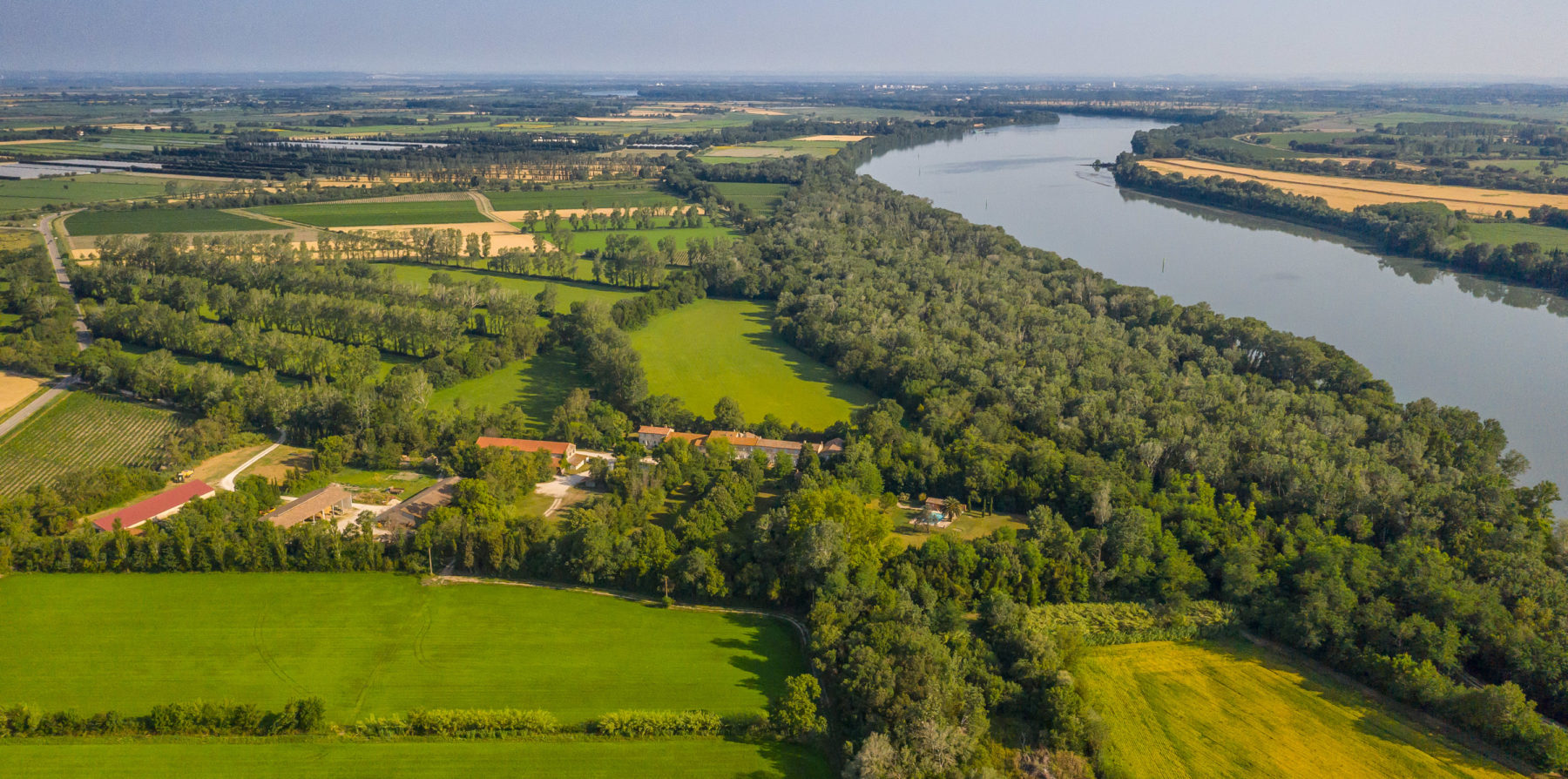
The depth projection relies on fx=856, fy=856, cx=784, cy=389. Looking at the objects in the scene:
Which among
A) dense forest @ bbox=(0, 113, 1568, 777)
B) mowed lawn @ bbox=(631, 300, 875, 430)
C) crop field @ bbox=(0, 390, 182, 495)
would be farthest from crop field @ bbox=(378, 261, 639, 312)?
crop field @ bbox=(0, 390, 182, 495)

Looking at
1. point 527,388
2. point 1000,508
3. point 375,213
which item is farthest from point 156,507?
point 375,213

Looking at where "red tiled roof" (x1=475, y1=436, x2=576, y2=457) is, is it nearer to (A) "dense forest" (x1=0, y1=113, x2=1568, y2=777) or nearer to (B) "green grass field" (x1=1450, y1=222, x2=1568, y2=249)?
(A) "dense forest" (x1=0, y1=113, x2=1568, y2=777)

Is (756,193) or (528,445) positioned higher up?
(756,193)

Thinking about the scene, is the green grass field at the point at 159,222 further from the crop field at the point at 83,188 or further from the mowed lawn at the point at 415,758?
the mowed lawn at the point at 415,758

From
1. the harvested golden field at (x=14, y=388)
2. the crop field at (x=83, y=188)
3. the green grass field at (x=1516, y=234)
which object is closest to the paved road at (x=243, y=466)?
the harvested golden field at (x=14, y=388)

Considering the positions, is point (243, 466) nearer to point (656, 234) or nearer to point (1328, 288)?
point (656, 234)

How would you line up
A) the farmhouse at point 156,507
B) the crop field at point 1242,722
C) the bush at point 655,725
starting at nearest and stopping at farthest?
the crop field at point 1242,722, the bush at point 655,725, the farmhouse at point 156,507

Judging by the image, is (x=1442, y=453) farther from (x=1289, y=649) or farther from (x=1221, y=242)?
(x=1221, y=242)

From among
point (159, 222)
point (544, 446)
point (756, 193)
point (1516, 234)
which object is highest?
point (756, 193)
